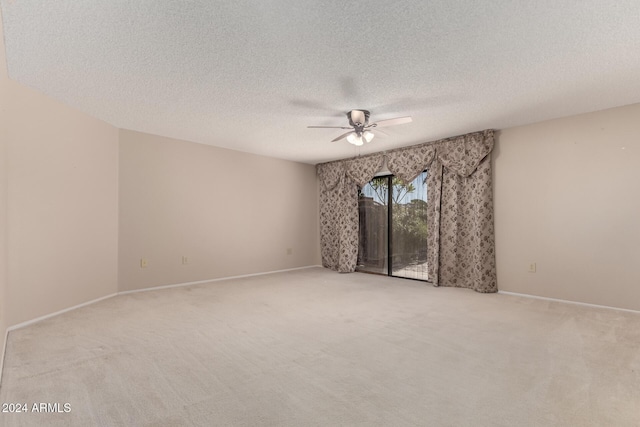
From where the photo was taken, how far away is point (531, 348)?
2.40m

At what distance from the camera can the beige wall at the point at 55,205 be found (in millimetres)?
2869

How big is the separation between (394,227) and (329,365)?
380cm

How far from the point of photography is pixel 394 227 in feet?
18.4

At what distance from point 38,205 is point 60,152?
652mm

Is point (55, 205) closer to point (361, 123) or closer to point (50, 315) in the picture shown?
point (50, 315)

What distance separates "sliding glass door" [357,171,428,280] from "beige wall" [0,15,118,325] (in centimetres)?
428

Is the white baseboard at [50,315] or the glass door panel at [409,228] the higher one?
the glass door panel at [409,228]

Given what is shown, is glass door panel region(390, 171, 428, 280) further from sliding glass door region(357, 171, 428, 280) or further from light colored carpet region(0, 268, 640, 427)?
light colored carpet region(0, 268, 640, 427)

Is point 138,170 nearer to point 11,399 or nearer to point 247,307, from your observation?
point 247,307

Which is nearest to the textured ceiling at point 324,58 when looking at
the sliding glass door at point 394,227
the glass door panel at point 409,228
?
the glass door panel at point 409,228

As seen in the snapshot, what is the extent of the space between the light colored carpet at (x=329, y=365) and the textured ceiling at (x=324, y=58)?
2319mm

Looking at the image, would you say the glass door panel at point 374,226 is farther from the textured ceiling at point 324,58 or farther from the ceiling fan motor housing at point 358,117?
the ceiling fan motor housing at point 358,117

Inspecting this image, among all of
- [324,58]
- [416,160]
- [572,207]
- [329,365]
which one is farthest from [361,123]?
[572,207]

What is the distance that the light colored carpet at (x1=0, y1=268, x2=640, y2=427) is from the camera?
1.60 meters
